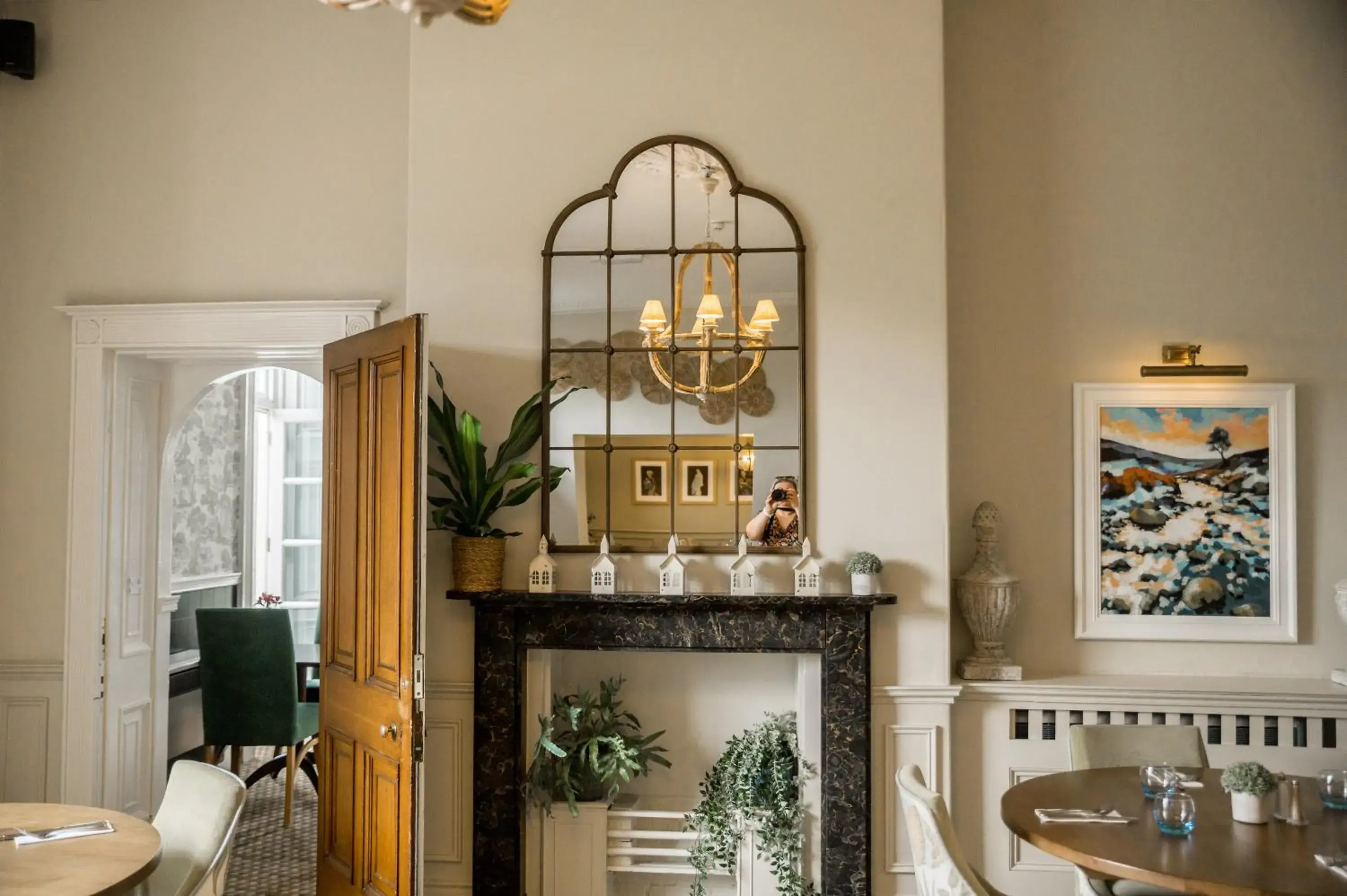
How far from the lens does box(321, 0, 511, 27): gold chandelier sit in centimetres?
206

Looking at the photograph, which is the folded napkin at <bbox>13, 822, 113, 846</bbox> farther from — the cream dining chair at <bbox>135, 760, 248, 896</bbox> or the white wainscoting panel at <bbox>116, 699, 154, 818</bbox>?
the white wainscoting panel at <bbox>116, 699, 154, 818</bbox>

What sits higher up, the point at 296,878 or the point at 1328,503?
the point at 1328,503

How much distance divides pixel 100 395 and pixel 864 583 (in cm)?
325

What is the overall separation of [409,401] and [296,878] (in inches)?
91.5

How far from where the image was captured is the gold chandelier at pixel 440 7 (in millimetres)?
2062

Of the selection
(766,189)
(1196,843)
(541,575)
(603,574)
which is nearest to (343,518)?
(541,575)

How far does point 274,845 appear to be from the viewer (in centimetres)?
488

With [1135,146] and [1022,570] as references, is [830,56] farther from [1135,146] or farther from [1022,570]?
[1022,570]

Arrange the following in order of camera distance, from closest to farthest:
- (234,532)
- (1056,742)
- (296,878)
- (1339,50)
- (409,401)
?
1. (409,401)
2. (1056,742)
3. (1339,50)
4. (296,878)
5. (234,532)

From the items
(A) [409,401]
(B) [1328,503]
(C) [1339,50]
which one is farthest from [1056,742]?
(C) [1339,50]

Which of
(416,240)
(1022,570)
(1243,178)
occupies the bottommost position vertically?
(1022,570)

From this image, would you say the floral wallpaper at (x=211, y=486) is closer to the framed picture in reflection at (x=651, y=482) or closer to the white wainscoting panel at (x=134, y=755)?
the white wainscoting panel at (x=134, y=755)

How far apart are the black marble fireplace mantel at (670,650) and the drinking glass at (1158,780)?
100 centimetres

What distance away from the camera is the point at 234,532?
698 centimetres
